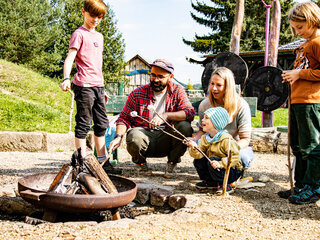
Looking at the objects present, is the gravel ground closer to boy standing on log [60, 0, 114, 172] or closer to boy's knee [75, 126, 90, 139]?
boy's knee [75, 126, 90, 139]

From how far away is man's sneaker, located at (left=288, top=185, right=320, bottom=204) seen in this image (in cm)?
277

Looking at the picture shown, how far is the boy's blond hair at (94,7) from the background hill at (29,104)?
10.9ft

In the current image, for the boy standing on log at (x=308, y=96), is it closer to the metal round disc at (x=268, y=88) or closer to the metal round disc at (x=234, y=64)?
the metal round disc at (x=234, y=64)

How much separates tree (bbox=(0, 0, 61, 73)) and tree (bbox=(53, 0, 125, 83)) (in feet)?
5.51

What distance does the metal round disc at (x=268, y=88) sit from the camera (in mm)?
6656

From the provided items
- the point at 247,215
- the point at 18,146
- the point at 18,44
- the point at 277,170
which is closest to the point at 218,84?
the point at 247,215

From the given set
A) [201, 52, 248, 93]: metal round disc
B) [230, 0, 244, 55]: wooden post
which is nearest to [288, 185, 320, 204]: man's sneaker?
[201, 52, 248, 93]: metal round disc

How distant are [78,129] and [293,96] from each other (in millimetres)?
2080

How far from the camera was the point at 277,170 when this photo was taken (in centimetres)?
432

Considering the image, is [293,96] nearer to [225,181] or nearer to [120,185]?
[225,181]

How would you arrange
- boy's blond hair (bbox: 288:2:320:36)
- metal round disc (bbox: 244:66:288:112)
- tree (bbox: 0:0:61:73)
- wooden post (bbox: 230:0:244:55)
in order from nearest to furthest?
boy's blond hair (bbox: 288:2:320:36)
metal round disc (bbox: 244:66:288:112)
wooden post (bbox: 230:0:244:55)
tree (bbox: 0:0:61:73)

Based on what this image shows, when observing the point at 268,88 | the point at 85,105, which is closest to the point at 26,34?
the point at 268,88

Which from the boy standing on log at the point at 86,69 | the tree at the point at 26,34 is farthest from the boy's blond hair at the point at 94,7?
the tree at the point at 26,34

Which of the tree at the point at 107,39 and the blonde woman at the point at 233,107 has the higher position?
the tree at the point at 107,39
